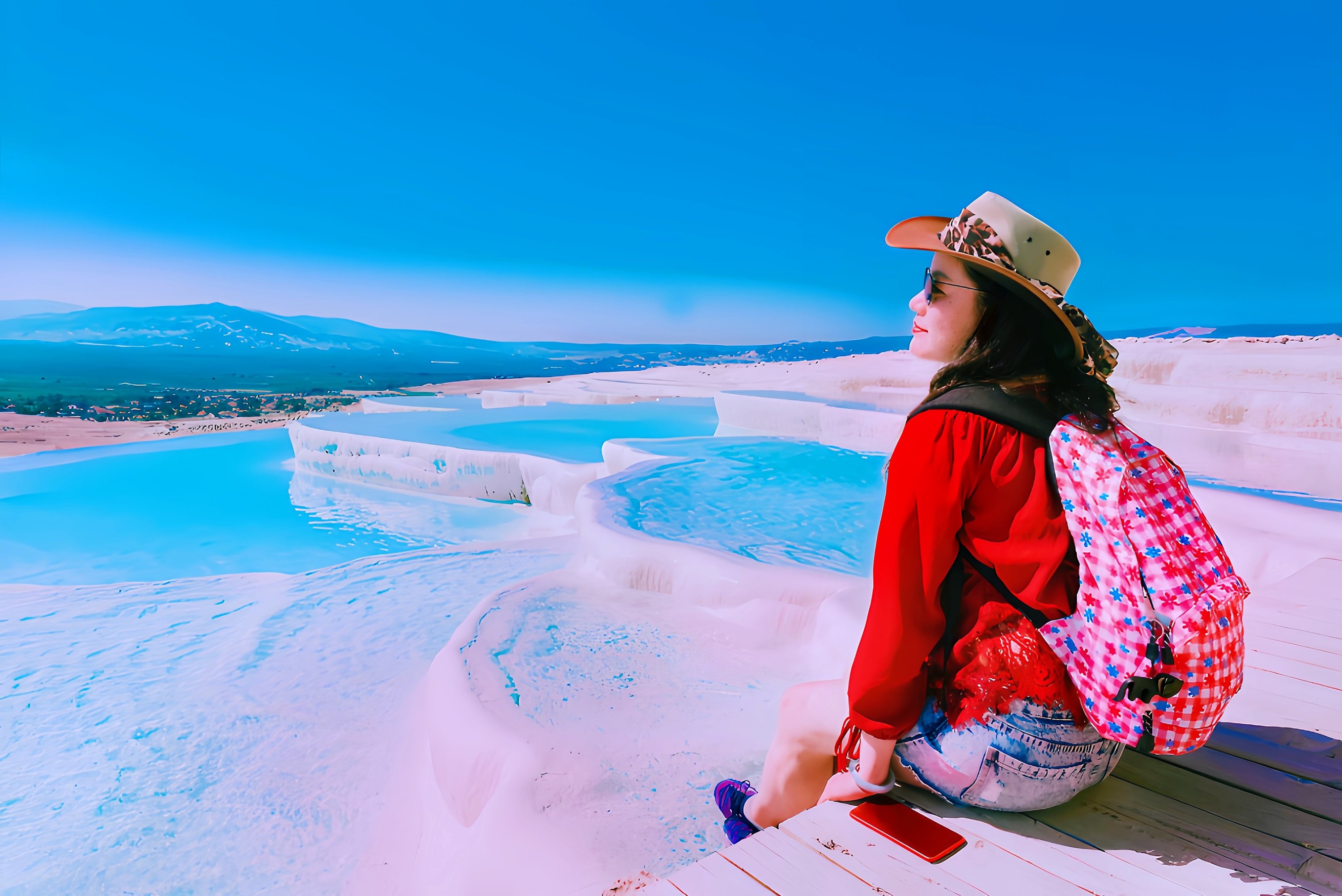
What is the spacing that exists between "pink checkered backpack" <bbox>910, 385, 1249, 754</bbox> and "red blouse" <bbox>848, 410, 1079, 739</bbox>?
0.03 m

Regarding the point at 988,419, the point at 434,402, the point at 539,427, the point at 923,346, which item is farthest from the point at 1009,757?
the point at 434,402

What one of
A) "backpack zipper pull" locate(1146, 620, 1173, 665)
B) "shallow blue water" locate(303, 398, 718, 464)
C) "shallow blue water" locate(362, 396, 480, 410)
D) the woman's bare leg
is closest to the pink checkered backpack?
Answer: "backpack zipper pull" locate(1146, 620, 1173, 665)

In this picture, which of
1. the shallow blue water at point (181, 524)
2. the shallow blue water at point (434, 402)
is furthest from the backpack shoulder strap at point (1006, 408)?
the shallow blue water at point (434, 402)

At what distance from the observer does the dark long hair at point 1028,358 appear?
962 millimetres

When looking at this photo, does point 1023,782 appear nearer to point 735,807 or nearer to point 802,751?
point 802,751

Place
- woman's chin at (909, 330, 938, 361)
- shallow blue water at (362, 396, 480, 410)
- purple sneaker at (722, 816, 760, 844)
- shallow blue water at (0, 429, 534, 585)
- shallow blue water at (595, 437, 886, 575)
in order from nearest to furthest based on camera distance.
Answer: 1. woman's chin at (909, 330, 938, 361)
2. purple sneaker at (722, 816, 760, 844)
3. shallow blue water at (595, 437, 886, 575)
4. shallow blue water at (0, 429, 534, 585)
5. shallow blue water at (362, 396, 480, 410)

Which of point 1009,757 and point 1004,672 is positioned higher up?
point 1004,672

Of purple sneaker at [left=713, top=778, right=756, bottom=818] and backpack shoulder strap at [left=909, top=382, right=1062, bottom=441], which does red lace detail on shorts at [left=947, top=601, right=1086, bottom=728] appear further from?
purple sneaker at [left=713, top=778, right=756, bottom=818]

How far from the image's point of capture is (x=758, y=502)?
496cm

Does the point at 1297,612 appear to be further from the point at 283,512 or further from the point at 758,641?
the point at 283,512

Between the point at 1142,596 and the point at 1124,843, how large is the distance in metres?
0.52

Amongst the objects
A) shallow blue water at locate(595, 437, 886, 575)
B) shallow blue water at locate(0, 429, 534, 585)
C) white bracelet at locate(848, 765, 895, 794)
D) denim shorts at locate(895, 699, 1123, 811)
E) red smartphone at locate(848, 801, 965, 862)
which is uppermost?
denim shorts at locate(895, 699, 1123, 811)

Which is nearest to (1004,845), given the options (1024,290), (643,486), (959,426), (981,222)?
(959,426)

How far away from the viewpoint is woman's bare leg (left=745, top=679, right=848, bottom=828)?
1.17 m
